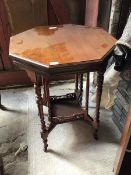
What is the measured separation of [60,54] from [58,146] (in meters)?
0.75

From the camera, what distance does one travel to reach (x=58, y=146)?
1.48 metres

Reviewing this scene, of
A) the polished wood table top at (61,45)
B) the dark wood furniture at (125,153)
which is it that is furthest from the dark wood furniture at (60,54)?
the dark wood furniture at (125,153)

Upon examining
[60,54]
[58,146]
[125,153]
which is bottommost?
[58,146]

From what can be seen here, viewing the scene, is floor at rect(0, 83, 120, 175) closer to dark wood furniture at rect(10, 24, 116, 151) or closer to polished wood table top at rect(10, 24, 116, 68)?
dark wood furniture at rect(10, 24, 116, 151)

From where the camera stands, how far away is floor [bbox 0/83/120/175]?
4.42ft

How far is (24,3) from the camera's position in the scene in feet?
5.63

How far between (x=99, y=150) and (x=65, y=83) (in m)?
0.91

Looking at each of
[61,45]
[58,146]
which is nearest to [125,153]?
[58,146]

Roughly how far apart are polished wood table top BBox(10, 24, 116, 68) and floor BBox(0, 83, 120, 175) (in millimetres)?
741

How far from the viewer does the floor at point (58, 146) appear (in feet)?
4.42

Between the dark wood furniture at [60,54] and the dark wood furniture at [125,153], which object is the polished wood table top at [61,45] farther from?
the dark wood furniture at [125,153]

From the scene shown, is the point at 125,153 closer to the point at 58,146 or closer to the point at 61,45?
the point at 58,146

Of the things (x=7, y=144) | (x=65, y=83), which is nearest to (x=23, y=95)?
(x=65, y=83)

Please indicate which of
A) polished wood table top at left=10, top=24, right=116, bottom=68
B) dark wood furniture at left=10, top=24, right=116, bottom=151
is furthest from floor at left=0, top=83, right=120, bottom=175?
polished wood table top at left=10, top=24, right=116, bottom=68
